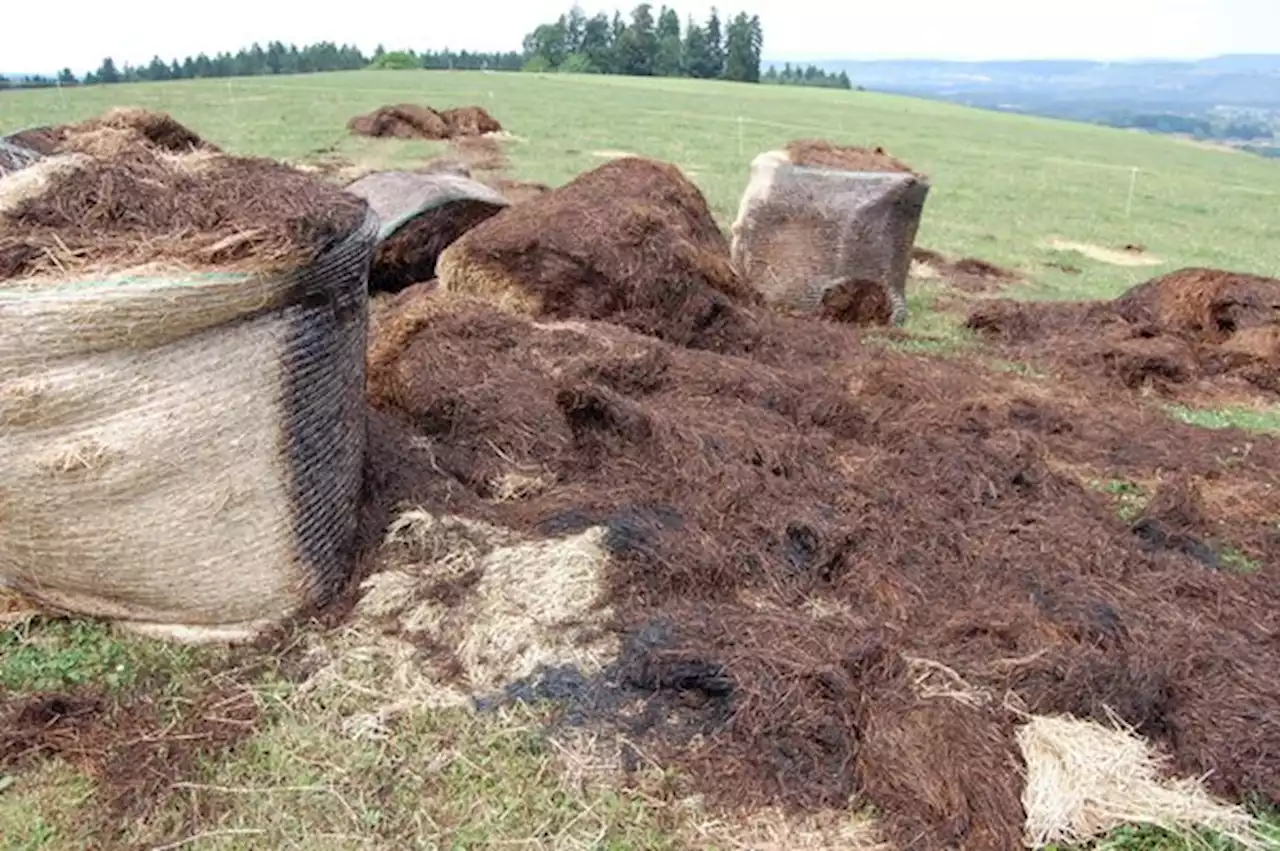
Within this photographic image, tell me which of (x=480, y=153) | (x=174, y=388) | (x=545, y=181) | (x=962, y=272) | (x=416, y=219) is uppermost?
(x=174, y=388)

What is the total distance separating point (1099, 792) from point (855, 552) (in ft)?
4.23

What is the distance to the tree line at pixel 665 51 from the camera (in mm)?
74000

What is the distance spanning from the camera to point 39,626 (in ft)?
11.5

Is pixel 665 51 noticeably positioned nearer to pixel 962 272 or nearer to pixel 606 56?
pixel 606 56

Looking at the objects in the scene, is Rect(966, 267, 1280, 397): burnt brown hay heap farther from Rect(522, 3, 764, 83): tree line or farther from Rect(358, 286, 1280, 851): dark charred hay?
Rect(522, 3, 764, 83): tree line

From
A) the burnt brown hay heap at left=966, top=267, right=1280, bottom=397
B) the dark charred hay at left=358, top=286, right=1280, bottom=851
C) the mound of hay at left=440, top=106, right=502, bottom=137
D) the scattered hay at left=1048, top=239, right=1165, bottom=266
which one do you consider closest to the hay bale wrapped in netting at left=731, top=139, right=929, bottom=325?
the burnt brown hay heap at left=966, top=267, right=1280, bottom=397

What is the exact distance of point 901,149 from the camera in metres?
26.4

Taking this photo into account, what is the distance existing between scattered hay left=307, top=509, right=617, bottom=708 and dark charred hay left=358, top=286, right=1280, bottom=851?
0.10m

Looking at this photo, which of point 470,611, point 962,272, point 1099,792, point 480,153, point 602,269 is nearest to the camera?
point 1099,792

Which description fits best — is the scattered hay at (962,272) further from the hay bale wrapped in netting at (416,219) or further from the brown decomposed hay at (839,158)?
the hay bale wrapped in netting at (416,219)

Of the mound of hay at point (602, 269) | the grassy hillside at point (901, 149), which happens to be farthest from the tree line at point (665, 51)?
the mound of hay at point (602, 269)

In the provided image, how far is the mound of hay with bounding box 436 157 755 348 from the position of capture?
646 cm

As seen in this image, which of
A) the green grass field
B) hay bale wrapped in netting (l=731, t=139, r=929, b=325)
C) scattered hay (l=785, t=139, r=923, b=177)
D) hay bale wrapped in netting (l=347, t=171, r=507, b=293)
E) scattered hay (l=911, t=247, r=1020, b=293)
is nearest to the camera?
the green grass field

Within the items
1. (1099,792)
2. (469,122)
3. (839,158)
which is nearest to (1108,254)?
(839,158)
